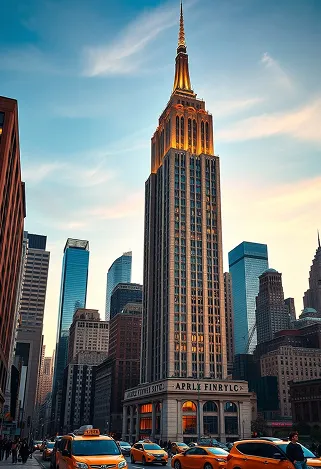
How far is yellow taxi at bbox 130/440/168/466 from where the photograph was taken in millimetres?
32688

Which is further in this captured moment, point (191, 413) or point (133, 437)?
point (133, 437)

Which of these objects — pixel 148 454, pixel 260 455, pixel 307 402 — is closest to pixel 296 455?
pixel 260 455

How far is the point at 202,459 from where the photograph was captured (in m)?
24.3

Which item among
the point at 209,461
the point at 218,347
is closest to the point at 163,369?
the point at 218,347

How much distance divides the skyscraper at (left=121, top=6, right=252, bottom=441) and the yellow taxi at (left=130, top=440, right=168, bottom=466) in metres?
68.4

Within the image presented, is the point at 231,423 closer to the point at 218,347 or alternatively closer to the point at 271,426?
the point at 218,347

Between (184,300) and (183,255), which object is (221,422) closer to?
(184,300)

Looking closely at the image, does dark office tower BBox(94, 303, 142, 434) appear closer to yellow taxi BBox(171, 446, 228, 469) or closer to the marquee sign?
the marquee sign

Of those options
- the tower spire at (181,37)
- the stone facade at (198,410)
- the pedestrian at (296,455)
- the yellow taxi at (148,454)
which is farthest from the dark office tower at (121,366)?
the pedestrian at (296,455)

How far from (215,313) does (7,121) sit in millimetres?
83049

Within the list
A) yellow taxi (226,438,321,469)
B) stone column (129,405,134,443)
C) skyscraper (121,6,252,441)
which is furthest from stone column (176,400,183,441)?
yellow taxi (226,438,321,469)

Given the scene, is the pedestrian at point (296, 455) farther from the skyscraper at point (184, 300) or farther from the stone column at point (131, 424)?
the stone column at point (131, 424)

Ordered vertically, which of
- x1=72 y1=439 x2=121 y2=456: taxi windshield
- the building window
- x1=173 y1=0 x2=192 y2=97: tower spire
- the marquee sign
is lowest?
x1=72 y1=439 x2=121 y2=456: taxi windshield

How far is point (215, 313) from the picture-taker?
4751 inches
